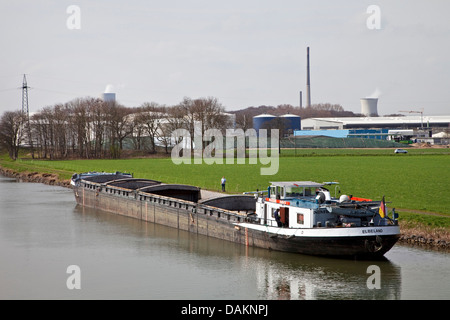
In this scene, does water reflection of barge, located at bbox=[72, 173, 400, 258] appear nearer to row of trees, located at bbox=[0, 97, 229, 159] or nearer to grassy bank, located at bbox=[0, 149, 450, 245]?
grassy bank, located at bbox=[0, 149, 450, 245]

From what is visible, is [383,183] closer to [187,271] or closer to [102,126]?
[187,271]

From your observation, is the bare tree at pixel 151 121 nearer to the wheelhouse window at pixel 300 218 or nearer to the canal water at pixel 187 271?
the canal water at pixel 187 271

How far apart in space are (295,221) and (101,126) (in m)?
108

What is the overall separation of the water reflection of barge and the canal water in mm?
696

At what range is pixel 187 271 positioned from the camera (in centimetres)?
3197

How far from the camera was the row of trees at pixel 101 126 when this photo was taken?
134625 millimetres

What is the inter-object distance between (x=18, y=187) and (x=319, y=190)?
5349cm

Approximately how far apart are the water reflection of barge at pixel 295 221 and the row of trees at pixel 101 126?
87.7 meters

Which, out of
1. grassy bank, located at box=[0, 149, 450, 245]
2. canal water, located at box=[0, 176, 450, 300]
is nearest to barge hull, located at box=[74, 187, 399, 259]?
canal water, located at box=[0, 176, 450, 300]

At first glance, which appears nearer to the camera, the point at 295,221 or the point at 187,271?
the point at 187,271

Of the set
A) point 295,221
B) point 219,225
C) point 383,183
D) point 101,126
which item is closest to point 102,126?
point 101,126

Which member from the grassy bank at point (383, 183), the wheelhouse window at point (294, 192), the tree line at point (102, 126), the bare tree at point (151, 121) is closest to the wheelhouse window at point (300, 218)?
the wheelhouse window at point (294, 192)
